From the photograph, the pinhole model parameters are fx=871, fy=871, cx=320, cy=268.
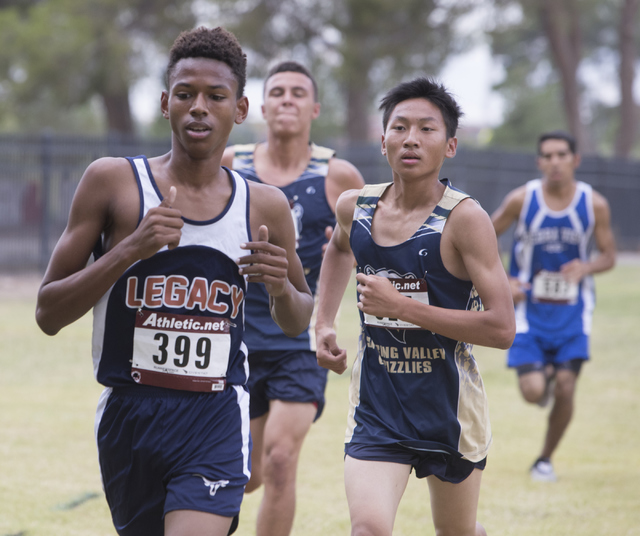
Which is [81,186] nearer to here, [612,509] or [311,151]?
[311,151]

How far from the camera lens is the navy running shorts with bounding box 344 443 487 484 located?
3.37 meters

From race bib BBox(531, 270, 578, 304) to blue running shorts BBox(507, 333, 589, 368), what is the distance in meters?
Result: 0.29

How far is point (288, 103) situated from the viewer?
5.30 meters

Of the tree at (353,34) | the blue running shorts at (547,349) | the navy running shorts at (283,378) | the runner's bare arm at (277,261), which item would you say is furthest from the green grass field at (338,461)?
the tree at (353,34)

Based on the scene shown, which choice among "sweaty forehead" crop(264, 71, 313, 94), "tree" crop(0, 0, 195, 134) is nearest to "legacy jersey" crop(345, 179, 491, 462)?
"sweaty forehead" crop(264, 71, 313, 94)

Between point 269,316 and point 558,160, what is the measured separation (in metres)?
3.10

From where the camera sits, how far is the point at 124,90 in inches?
848

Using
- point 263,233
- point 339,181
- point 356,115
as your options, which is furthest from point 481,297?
point 356,115

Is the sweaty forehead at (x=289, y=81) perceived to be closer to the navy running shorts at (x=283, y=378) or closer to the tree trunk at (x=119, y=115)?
the navy running shorts at (x=283, y=378)

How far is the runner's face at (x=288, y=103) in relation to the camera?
5.27 metres

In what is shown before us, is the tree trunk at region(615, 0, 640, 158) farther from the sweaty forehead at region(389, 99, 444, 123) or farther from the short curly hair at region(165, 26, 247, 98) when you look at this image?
the short curly hair at region(165, 26, 247, 98)

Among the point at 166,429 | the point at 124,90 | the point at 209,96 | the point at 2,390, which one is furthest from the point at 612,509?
the point at 124,90

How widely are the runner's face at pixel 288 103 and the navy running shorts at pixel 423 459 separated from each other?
2.42 metres

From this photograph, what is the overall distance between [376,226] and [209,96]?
0.91 metres
